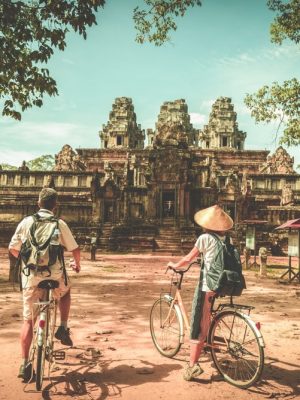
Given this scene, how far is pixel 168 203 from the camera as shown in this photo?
3031 centimetres

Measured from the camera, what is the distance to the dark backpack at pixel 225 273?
3.99m

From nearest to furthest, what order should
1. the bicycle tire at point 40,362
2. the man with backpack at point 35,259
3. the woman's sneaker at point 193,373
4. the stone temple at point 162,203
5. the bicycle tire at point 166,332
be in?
the bicycle tire at point 40,362 → the man with backpack at point 35,259 → the woman's sneaker at point 193,373 → the bicycle tire at point 166,332 → the stone temple at point 162,203

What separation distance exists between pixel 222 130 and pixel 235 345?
58.1 m

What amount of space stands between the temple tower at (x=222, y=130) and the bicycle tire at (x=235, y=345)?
56.9 meters

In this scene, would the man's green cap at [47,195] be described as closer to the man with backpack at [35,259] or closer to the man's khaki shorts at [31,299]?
the man with backpack at [35,259]

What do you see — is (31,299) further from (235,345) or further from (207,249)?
(235,345)

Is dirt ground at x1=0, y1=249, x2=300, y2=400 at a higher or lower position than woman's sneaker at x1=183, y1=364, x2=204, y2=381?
lower

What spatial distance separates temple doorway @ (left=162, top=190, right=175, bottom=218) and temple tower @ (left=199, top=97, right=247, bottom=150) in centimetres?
3158

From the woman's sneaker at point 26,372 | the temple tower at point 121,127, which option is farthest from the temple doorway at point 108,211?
the temple tower at point 121,127

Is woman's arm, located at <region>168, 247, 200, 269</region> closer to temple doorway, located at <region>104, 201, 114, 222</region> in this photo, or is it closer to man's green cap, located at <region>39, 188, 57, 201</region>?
man's green cap, located at <region>39, 188, 57, 201</region>

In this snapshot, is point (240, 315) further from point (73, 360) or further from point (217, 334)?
point (73, 360)

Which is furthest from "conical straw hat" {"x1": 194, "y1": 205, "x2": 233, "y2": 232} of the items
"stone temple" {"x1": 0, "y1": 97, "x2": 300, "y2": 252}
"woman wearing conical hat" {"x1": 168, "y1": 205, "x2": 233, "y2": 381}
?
"stone temple" {"x1": 0, "y1": 97, "x2": 300, "y2": 252}

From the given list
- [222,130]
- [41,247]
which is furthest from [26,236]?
[222,130]

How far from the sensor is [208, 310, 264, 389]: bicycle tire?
13.2 ft
